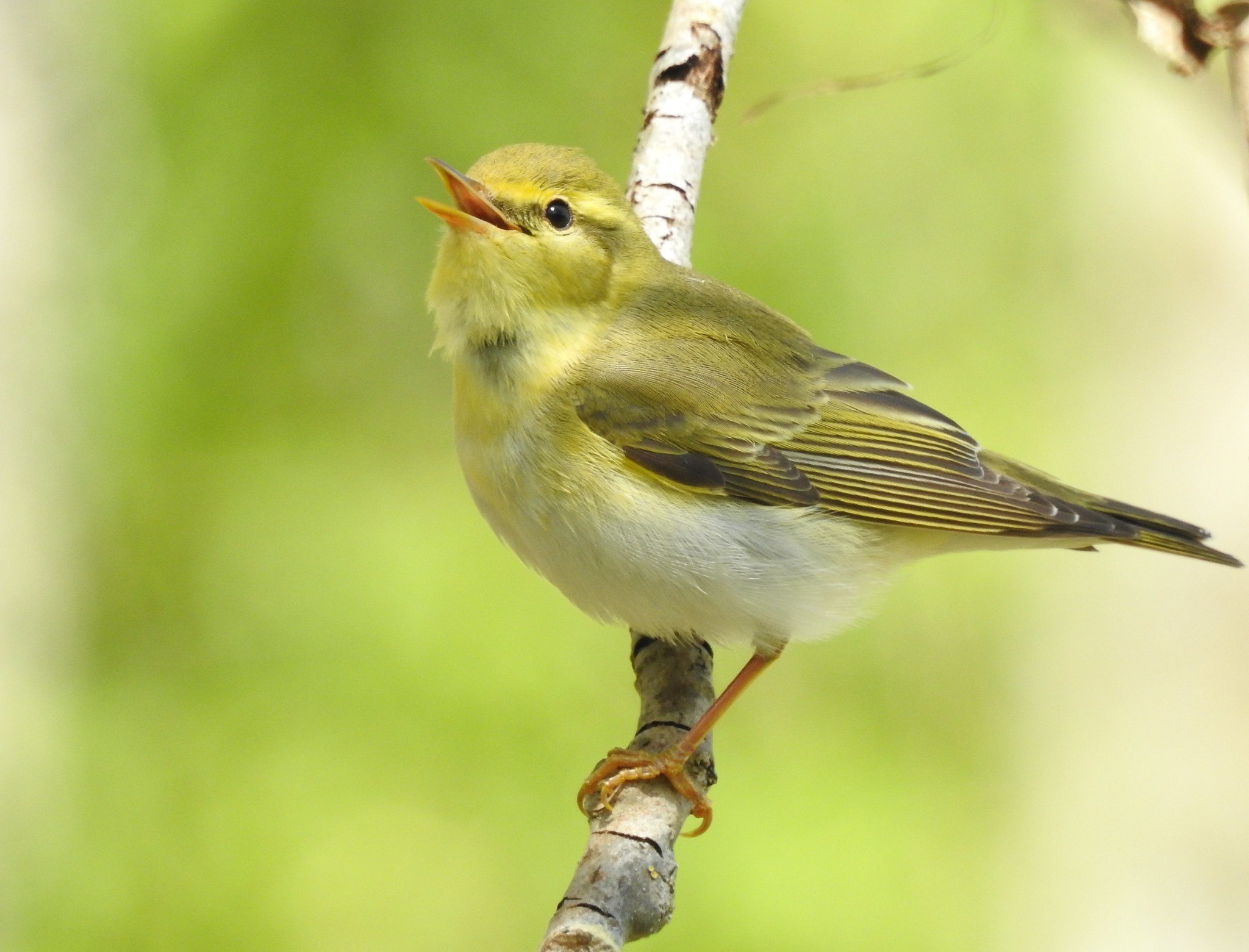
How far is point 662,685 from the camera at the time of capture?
318cm

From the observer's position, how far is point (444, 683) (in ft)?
14.1

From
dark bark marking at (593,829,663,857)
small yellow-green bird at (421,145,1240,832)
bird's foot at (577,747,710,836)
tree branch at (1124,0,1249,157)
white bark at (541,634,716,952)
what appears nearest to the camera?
white bark at (541,634,716,952)

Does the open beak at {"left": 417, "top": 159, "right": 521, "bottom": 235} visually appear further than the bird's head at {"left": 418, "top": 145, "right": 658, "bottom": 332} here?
No

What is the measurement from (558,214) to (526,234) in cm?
11

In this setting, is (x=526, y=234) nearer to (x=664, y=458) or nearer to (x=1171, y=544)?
(x=664, y=458)

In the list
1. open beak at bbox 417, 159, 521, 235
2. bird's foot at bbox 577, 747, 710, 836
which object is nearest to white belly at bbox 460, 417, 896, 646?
bird's foot at bbox 577, 747, 710, 836

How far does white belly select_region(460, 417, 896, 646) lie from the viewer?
9.28 ft

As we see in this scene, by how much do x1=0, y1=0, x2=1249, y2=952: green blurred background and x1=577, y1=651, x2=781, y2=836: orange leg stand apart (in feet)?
4.51

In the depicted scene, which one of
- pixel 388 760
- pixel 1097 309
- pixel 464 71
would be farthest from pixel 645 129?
pixel 1097 309

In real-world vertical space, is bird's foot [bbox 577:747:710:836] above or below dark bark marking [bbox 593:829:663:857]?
above

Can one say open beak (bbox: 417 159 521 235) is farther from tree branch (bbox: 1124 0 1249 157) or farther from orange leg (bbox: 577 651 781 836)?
tree branch (bbox: 1124 0 1249 157)

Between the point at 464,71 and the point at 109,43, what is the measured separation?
55.1 inches

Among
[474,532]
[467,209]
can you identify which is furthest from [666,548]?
[474,532]

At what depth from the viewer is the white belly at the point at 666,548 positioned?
111 inches
